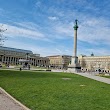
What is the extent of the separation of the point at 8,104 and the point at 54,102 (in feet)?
8.79

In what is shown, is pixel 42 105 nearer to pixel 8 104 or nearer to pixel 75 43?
pixel 8 104

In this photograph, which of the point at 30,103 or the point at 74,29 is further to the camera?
the point at 74,29

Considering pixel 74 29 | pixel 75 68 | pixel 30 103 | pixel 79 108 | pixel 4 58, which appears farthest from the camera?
pixel 4 58

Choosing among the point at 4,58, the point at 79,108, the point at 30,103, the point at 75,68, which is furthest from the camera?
the point at 4,58

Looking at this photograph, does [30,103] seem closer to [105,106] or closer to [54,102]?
[54,102]

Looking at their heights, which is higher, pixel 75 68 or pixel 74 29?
pixel 74 29

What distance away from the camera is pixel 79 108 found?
11797mm

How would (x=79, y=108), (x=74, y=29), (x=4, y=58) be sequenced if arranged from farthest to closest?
(x=4, y=58), (x=74, y=29), (x=79, y=108)

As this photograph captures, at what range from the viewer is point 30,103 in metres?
12.6

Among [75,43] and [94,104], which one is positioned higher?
Result: [75,43]

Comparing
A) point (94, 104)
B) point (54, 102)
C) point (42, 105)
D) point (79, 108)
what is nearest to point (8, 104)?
point (42, 105)

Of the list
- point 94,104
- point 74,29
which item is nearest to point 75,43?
point 74,29

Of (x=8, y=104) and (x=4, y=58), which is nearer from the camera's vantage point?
(x=8, y=104)

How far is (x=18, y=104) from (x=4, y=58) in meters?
169
